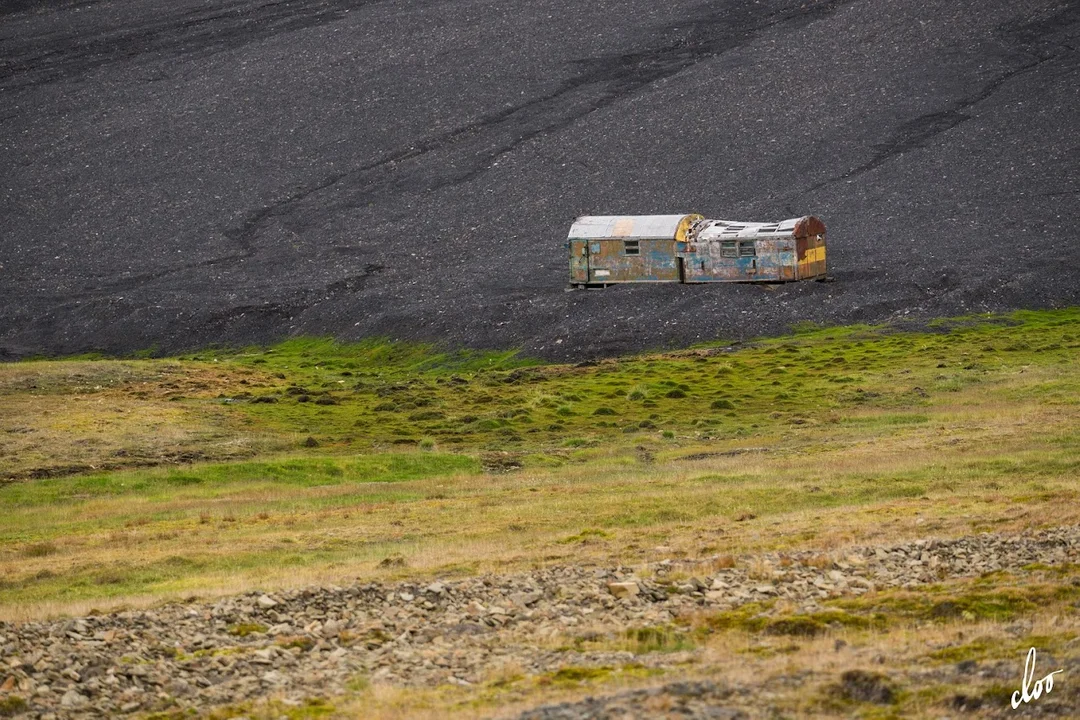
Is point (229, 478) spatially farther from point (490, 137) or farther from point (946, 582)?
point (490, 137)

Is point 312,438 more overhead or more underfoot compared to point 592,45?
more underfoot

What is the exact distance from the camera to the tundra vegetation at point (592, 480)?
18141 millimetres

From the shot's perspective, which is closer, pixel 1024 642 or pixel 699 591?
pixel 1024 642

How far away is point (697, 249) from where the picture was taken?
238ft

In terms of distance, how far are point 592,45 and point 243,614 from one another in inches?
4613

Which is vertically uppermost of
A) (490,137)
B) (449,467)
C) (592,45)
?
(592,45)

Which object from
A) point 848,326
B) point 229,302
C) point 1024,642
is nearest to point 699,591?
point 1024,642

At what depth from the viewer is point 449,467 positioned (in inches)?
Answer: 1690

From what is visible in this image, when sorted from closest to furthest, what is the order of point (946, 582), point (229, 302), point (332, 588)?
1. point (946, 582)
2. point (332, 588)
3. point (229, 302)

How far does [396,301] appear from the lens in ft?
273

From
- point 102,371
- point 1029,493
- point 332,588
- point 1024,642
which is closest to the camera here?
point 1024,642

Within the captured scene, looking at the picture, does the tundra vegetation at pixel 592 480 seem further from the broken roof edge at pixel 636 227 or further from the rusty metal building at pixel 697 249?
the broken roof edge at pixel 636 227

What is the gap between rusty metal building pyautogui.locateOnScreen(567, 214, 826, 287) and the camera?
2820 inches

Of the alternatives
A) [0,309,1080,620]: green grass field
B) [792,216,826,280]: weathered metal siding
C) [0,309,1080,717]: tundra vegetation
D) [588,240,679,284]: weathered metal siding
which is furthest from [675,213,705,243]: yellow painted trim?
[0,309,1080,620]: green grass field
